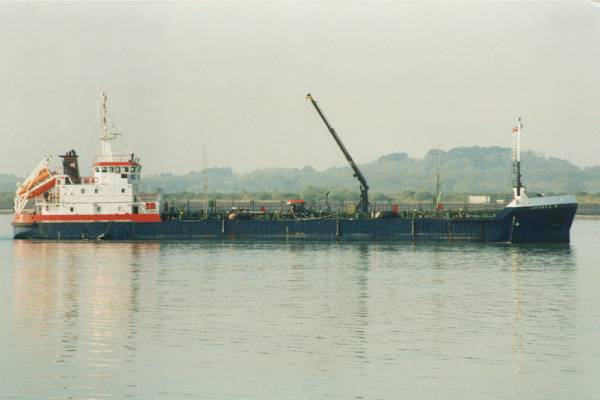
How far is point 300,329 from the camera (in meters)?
36.9

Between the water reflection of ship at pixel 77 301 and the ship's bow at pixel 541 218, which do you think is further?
the ship's bow at pixel 541 218

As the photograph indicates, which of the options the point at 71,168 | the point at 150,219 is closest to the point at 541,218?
the point at 150,219

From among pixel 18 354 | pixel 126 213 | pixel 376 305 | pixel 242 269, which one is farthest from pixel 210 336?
pixel 126 213

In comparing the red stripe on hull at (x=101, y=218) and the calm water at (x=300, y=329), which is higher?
the red stripe on hull at (x=101, y=218)

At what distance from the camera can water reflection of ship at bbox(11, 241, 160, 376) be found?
33.8m

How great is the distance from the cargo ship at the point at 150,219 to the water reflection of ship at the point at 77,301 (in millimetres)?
7288

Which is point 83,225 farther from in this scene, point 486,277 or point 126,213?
point 486,277

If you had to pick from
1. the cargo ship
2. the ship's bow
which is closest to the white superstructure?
the cargo ship

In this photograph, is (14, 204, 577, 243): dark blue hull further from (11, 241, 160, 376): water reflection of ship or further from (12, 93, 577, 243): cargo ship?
(11, 241, 160, 376): water reflection of ship

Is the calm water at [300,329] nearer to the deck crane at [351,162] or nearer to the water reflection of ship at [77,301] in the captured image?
the water reflection of ship at [77,301]

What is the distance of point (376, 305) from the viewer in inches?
1735

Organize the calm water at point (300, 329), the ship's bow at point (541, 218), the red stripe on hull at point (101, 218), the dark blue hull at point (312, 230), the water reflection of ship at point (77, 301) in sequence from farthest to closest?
the red stripe on hull at point (101, 218) < the dark blue hull at point (312, 230) < the ship's bow at point (541, 218) < the water reflection of ship at point (77, 301) < the calm water at point (300, 329)

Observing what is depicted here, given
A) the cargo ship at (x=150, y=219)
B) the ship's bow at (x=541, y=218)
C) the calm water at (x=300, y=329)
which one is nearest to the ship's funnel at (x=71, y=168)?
the cargo ship at (x=150, y=219)

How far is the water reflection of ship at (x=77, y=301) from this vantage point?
111 ft
